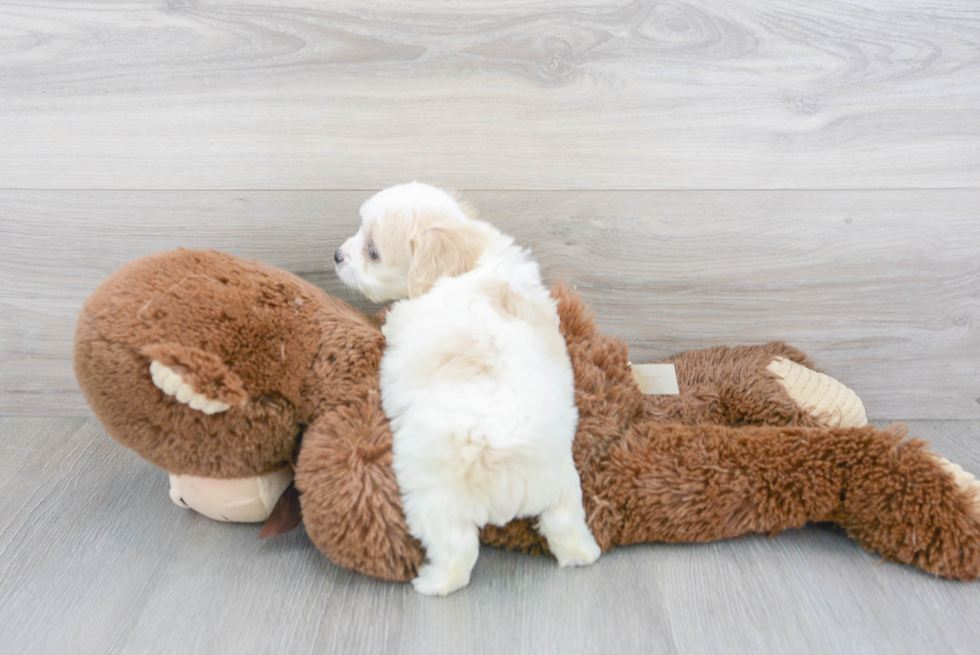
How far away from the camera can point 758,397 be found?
42.6 inches

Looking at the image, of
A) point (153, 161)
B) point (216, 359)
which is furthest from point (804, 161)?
point (153, 161)

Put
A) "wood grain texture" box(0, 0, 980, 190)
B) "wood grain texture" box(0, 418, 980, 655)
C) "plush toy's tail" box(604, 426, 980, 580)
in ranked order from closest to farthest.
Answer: "wood grain texture" box(0, 418, 980, 655)
"plush toy's tail" box(604, 426, 980, 580)
"wood grain texture" box(0, 0, 980, 190)

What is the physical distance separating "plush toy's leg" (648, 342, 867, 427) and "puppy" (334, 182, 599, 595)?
28cm

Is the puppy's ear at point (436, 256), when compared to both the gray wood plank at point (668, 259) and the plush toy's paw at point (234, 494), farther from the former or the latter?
the plush toy's paw at point (234, 494)

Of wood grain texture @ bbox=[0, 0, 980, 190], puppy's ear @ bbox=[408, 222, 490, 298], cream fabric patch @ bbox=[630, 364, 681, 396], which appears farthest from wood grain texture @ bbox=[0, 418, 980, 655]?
wood grain texture @ bbox=[0, 0, 980, 190]

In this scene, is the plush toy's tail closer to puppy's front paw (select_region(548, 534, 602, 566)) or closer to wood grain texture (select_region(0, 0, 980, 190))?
puppy's front paw (select_region(548, 534, 602, 566))

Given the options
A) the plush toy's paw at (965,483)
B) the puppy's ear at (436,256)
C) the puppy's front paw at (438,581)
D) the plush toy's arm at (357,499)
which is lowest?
the puppy's front paw at (438,581)

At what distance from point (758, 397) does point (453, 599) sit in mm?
586

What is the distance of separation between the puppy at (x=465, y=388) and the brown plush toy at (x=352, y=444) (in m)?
0.03

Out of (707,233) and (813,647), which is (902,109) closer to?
(707,233)

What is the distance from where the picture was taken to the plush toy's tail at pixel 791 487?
2.89ft

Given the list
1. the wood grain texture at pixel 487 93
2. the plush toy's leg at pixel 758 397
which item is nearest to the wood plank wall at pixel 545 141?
the wood grain texture at pixel 487 93

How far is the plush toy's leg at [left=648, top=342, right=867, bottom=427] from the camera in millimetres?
1073

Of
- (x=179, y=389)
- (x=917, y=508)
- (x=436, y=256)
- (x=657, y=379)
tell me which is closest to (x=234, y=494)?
(x=179, y=389)
